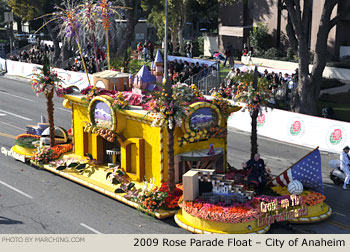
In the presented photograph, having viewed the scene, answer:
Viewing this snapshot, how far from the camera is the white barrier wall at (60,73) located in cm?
4450

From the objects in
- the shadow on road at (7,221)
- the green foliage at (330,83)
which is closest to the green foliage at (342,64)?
the green foliage at (330,83)

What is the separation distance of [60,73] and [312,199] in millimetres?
32533

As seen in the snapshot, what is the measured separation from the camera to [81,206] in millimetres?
20328

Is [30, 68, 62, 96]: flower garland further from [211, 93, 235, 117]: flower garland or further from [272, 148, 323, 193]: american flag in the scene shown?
[272, 148, 323, 193]: american flag

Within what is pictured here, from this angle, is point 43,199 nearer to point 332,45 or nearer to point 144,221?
point 144,221

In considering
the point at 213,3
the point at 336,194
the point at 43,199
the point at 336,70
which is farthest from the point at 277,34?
the point at 43,199

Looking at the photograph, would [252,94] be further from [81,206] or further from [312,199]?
[81,206]

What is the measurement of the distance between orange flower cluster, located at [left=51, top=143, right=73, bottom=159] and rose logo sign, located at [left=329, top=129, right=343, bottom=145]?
13129 millimetres

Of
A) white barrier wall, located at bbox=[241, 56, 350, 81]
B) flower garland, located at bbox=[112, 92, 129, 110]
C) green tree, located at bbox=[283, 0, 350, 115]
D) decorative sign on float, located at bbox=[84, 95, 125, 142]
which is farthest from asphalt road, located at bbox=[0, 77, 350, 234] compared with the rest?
white barrier wall, located at bbox=[241, 56, 350, 81]

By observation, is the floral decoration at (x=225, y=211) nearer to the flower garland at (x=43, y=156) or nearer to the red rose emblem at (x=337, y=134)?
the flower garland at (x=43, y=156)

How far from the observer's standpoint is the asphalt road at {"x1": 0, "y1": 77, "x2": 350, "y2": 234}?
18.3 metres

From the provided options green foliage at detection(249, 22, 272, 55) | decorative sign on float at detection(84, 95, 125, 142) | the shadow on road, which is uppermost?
green foliage at detection(249, 22, 272, 55)

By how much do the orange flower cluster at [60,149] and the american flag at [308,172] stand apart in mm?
10441

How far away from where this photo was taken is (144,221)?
61.7 ft
